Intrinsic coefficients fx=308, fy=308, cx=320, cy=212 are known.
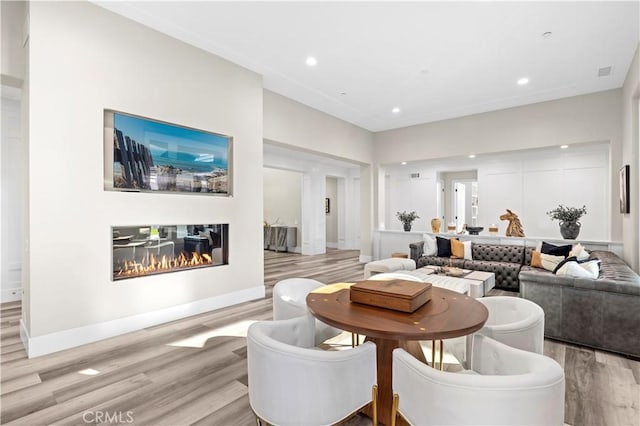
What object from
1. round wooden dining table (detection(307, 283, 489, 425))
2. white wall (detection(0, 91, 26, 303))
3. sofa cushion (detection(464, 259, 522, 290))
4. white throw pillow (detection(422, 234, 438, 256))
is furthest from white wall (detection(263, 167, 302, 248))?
round wooden dining table (detection(307, 283, 489, 425))

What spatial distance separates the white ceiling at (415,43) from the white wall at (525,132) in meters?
0.30

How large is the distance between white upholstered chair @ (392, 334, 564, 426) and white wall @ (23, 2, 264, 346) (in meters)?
3.23

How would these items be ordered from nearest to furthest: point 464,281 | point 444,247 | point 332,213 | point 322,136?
1. point 464,281
2. point 444,247
3. point 322,136
4. point 332,213

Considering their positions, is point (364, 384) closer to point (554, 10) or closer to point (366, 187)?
point (554, 10)

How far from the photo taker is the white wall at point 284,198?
10.6 metres

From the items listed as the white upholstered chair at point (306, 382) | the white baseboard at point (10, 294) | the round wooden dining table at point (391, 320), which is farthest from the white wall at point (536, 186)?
the white baseboard at point (10, 294)

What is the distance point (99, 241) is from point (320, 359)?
290 centimetres

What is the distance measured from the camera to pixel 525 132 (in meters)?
5.95

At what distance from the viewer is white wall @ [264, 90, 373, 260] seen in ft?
17.7

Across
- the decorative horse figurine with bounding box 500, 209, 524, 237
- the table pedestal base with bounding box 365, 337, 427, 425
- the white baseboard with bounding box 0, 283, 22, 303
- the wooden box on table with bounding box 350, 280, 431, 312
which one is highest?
the decorative horse figurine with bounding box 500, 209, 524, 237

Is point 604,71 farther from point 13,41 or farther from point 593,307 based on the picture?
point 13,41

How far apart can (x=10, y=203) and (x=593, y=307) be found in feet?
25.4

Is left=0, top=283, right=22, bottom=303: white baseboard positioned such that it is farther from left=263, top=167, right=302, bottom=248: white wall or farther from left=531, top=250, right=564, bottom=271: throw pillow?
left=531, top=250, right=564, bottom=271: throw pillow

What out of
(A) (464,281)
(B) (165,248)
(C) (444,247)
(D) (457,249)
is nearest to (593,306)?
(A) (464,281)
